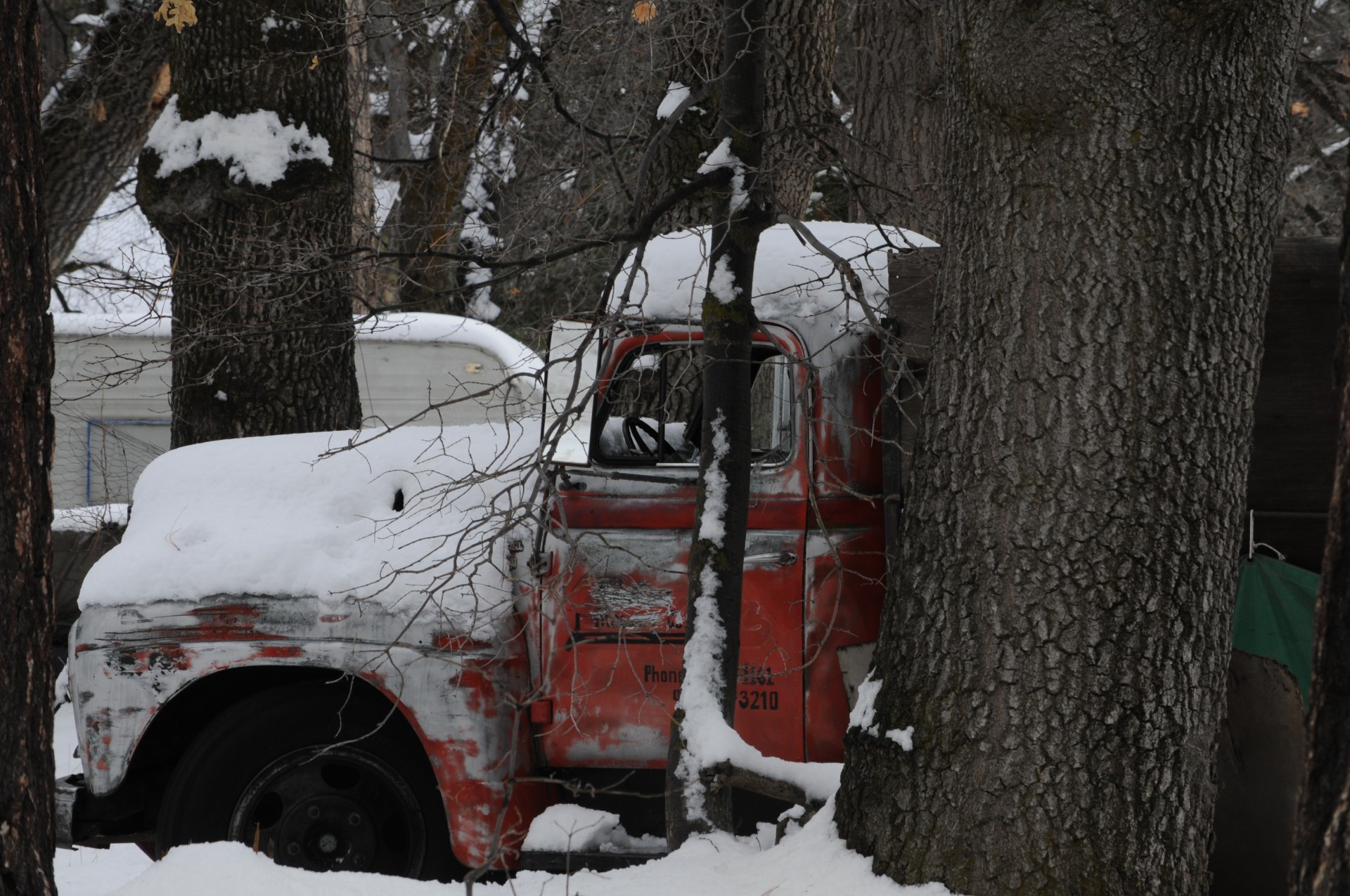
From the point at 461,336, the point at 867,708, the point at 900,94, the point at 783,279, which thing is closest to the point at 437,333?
the point at 461,336

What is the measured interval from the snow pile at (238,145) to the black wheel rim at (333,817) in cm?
354

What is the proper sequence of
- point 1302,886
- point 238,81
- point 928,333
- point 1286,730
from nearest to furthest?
point 1302,886 < point 1286,730 < point 928,333 < point 238,81

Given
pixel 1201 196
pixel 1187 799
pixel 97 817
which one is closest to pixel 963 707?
pixel 1187 799

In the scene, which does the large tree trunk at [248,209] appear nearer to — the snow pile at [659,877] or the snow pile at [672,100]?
the snow pile at [672,100]

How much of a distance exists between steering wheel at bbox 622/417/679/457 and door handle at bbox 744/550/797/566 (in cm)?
56

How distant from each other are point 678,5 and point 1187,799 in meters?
5.59

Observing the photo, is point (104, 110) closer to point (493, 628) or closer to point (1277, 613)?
point (493, 628)

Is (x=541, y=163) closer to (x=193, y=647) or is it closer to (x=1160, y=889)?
(x=193, y=647)

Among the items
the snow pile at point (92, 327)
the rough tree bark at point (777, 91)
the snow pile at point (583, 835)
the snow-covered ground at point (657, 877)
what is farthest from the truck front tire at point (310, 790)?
the snow pile at point (92, 327)

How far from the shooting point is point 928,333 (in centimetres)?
412

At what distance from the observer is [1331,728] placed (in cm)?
203

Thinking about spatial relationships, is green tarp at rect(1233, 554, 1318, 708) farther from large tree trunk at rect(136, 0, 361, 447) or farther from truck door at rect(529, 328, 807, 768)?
large tree trunk at rect(136, 0, 361, 447)

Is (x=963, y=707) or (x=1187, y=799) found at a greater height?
(x=963, y=707)

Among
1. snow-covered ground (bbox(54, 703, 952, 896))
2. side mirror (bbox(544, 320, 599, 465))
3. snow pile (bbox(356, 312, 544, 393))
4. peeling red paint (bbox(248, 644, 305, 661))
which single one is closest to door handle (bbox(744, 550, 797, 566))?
side mirror (bbox(544, 320, 599, 465))
